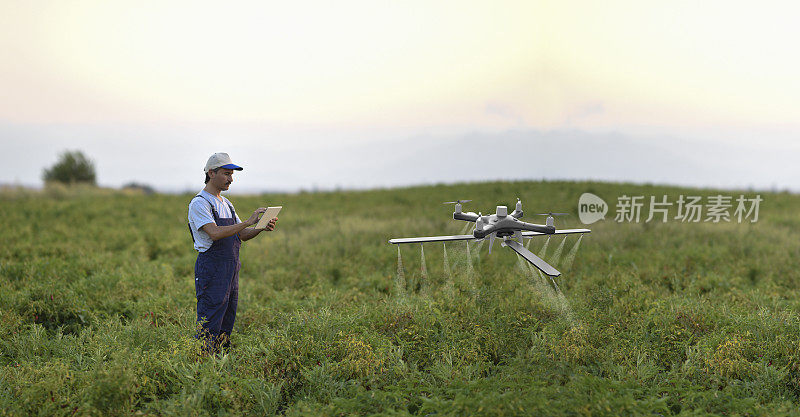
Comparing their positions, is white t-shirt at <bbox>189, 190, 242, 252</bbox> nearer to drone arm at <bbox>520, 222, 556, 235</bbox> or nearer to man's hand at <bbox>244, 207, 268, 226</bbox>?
man's hand at <bbox>244, 207, 268, 226</bbox>

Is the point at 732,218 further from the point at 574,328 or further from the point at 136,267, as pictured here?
the point at 136,267

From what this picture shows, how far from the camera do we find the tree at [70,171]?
53.8m

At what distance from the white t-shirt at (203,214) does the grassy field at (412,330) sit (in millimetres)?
1337

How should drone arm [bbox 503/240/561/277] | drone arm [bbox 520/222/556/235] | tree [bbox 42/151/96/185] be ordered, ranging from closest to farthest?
drone arm [bbox 503/240/561/277], drone arm [bbox 520/222/556/235], tree [bbox 42/151/96/185]

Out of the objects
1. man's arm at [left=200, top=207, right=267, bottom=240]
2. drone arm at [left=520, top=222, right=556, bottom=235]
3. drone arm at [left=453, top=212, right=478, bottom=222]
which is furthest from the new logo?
man's arm at [left=200, top=207, right=267, bottom=240]

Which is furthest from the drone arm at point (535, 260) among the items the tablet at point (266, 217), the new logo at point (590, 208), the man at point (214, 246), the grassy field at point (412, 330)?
the man at point (214, 246)

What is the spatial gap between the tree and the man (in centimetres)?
5759

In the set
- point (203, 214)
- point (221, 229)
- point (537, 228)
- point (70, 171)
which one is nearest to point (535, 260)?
point (537, 228)

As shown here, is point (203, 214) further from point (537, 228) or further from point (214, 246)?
point (537, 228)

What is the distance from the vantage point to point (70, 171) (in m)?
54.1

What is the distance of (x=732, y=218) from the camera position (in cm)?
2073

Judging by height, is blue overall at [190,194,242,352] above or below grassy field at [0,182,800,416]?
above

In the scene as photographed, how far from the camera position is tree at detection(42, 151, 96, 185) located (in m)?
53.8

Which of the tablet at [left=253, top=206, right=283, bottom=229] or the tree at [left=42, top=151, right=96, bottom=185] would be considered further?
the tree at [left=42, top=151, right=96, bottom=185]
